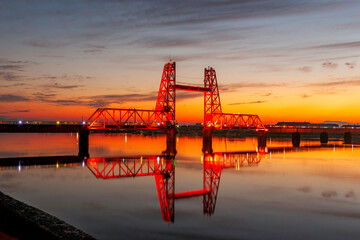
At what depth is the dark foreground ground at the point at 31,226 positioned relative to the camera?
39.4 ft

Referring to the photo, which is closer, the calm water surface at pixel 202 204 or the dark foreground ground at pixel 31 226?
the dark foreground ground at pixel 31 226

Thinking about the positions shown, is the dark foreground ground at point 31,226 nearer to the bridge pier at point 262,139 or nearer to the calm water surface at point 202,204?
the calm water surface at point 202,204

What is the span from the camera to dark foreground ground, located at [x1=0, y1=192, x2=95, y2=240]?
12012 millimetres

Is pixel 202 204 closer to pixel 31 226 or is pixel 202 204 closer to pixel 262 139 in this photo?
pixel 31 226

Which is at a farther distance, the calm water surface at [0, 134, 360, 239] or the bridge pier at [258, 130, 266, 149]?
the bridge pier at [258, 130, 266, 149]

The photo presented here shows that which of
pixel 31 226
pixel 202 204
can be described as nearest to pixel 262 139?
pixel 202 204

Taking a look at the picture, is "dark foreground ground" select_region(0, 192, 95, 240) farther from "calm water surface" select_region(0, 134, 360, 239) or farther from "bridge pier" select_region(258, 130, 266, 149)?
"bridge pier" select_region(258, 130, 266, 149)

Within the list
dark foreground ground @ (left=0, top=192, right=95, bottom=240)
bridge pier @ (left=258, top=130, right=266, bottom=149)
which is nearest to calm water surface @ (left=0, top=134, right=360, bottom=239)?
dark foreground ground @ (left=0, top=192, right=95, bottom=240)

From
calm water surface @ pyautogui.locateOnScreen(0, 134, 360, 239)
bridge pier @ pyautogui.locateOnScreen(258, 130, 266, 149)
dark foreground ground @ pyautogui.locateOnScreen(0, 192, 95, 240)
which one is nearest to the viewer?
dark foreground ground @ pyautogui.locateOnScreen(0, 192, 95, 240)

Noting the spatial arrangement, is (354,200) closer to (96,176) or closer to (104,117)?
(96,176)

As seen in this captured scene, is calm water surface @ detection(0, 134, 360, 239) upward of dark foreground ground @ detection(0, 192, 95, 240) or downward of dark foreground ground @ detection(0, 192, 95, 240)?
downward

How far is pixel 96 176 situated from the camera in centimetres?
3088

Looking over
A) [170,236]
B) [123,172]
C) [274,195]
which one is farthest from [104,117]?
[170,236]

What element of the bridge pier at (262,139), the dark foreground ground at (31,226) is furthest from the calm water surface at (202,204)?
the bridge pier at (262,139)
